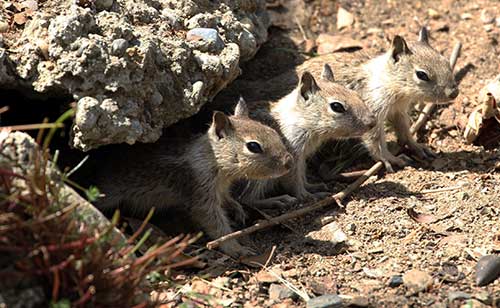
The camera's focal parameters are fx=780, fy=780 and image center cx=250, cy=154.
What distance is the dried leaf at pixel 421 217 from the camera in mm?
6832

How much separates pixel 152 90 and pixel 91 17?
0.76 metres

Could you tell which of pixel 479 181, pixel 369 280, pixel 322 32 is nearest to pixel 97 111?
pixel 369 280

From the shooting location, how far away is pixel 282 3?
9.63 meters

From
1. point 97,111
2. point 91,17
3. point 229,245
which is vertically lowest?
point 229,245

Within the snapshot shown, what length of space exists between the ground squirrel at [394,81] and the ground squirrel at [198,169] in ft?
5.15

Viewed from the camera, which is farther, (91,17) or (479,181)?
(479,181)

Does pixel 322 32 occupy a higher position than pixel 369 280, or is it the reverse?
pixel 322 32

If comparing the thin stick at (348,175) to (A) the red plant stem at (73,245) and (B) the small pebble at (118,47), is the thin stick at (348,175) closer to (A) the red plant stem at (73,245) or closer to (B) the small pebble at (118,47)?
(B) the small pebble at (118,47)

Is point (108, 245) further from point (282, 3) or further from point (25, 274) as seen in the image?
point (282, 3)

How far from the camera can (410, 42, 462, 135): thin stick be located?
8.75 metres

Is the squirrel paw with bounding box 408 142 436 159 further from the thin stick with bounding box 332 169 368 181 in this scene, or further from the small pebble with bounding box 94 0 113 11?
the small pebble with bounding box 94 0 113 11

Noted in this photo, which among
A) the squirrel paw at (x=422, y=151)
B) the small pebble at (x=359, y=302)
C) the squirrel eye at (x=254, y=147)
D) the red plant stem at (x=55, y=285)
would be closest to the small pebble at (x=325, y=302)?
the small pebble at (x=359, y=302)

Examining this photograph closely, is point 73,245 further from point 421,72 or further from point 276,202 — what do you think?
point 421,72

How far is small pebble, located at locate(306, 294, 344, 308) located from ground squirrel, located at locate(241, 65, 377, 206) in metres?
1.98
